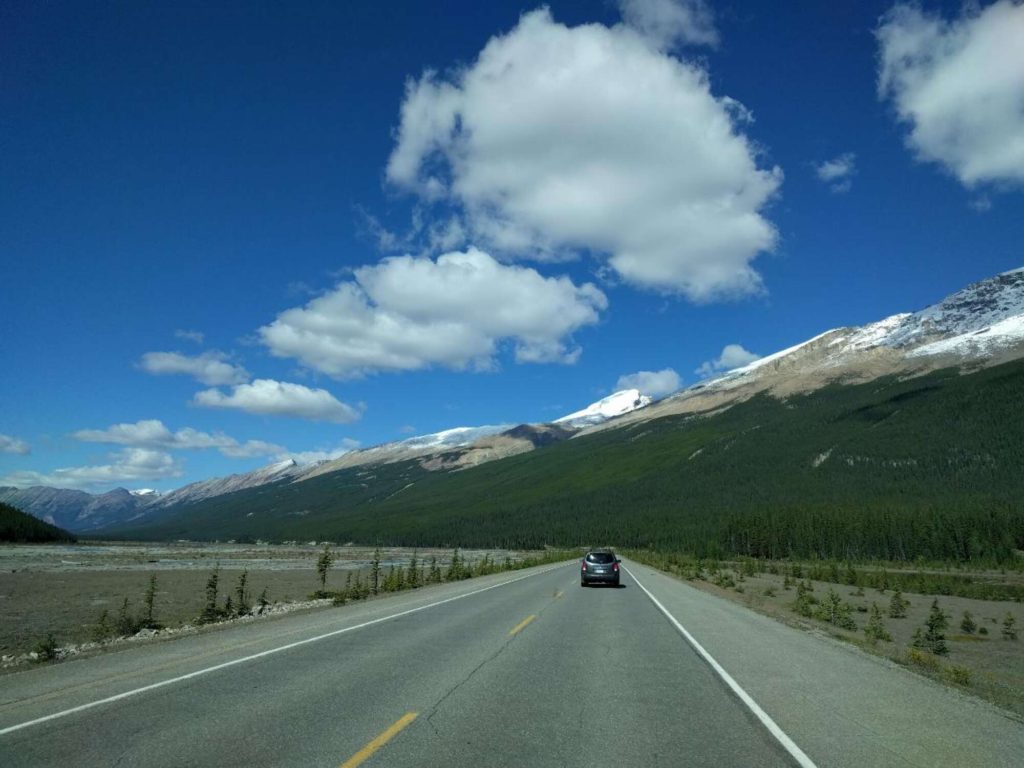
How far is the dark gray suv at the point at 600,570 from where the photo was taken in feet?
109

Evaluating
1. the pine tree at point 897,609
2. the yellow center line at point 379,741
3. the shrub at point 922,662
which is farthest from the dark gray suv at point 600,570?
the yellow center line at point 379,741

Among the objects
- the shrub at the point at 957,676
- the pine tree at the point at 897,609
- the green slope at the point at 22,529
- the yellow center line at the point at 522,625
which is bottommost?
the pine tree at the point at 897,609

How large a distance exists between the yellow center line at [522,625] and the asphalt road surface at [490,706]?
1.87ft

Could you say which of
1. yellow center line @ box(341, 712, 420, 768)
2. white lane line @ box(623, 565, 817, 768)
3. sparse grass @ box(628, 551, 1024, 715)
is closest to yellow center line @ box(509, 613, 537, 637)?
white lane line @ box(623, 565, 817, 768)

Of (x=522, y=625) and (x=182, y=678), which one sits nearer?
(x=182, y=678)

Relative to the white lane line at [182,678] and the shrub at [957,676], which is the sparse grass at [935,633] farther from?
the white lane line at [182,678]

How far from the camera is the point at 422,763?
244 inches

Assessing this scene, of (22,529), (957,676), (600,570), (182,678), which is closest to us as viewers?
(182,678)

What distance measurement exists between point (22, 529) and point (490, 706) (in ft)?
535

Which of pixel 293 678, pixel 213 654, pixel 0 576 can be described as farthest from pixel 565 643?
pixel 0 576

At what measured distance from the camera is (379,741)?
269 inches

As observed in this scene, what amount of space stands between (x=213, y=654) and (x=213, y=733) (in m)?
6.21

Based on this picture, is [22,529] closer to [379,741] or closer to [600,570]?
[600,570]

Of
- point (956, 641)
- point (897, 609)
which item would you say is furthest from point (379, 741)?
point (897, 609)
